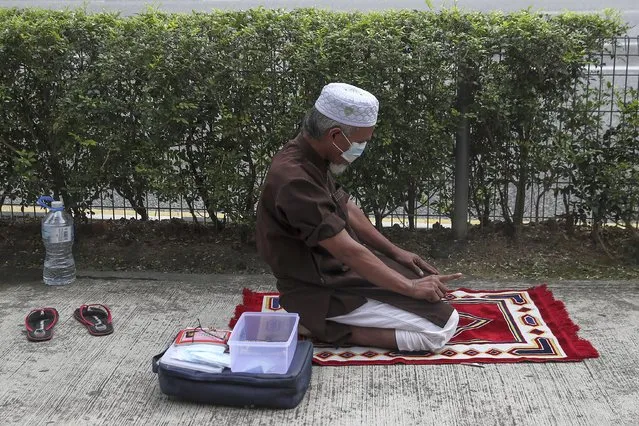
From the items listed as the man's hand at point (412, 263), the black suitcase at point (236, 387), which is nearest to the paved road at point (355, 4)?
the man's hand at point (412, 263)

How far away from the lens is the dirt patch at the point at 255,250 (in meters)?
5.28

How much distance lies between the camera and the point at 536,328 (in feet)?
13.8

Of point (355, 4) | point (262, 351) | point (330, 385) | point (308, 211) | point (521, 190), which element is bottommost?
point (330, 385)

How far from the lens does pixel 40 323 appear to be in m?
4.30

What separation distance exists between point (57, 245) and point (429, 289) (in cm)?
251

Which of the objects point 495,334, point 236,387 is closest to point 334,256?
point 236,387

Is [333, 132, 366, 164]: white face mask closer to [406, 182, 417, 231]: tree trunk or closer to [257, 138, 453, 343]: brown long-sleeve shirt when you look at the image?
[257, 138, 453, 343]: brown long-sleeve shirt

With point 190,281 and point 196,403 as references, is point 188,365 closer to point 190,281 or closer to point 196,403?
point 196,403

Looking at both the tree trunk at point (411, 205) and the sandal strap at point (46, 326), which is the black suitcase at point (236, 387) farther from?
the tree trunk at point (411, 205)

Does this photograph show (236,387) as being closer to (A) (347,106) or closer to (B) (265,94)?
(A) (347,106)

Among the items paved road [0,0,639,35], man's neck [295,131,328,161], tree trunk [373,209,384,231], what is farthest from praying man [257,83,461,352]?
paved road [0,0,639,35]

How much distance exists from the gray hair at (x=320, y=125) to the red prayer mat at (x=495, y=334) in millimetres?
1058

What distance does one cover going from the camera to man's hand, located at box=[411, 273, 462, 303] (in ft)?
12.5

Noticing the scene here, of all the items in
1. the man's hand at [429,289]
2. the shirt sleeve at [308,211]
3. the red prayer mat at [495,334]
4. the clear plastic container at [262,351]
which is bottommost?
the red prayer mat at [495,334]
